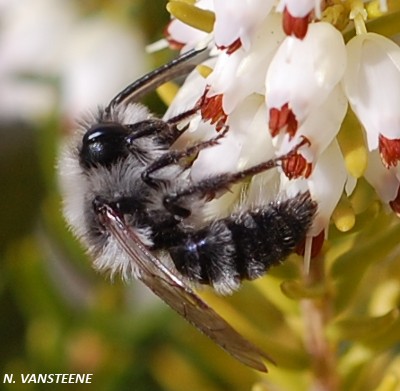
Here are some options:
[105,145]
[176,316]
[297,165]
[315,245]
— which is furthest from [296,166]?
[176,316]

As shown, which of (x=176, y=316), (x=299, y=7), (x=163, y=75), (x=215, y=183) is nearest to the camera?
(x=299, y=7)

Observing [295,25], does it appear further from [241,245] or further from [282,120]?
[241,245]

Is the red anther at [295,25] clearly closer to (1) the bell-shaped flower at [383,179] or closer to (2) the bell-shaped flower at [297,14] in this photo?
(2) the bell-shaped flower at [297,14]

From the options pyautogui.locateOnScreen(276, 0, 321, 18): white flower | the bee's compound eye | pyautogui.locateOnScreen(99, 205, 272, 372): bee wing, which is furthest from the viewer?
the bee's compound eye

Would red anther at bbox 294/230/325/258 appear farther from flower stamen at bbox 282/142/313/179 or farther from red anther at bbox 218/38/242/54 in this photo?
red anther at bbox 218/38/242/54

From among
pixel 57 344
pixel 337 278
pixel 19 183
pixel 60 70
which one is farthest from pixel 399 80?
pixel 19 183

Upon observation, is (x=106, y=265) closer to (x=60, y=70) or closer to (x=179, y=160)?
(x=179, y=160)

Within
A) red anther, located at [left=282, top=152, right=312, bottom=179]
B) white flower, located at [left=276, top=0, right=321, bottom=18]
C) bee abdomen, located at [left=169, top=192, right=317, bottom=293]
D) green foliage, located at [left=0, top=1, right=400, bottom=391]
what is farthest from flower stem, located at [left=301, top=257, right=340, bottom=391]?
white flower, located at [left=276, top=0, right=321, bottom=18]
